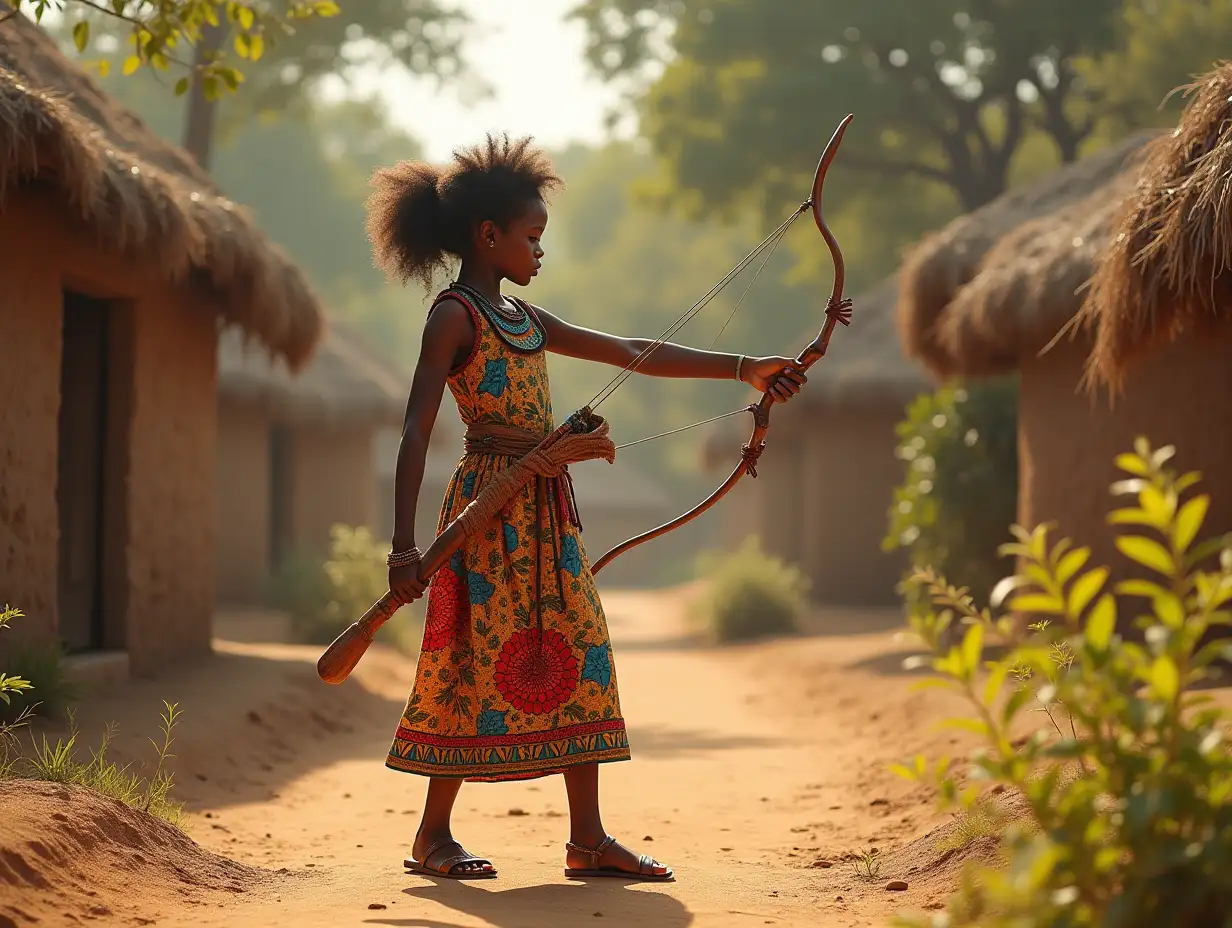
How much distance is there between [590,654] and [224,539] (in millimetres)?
10631

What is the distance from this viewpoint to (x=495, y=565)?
3969 mm

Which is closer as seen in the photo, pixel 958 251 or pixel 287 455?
pixel 958 251

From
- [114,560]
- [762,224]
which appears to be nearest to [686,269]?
[762,224]

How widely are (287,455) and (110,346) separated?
8113mm

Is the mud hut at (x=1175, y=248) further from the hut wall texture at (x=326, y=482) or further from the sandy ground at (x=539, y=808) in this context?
the hut wall texture at (x=326, y=482)

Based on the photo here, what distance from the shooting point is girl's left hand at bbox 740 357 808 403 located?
4.04m

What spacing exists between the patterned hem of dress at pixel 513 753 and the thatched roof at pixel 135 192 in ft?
9.92

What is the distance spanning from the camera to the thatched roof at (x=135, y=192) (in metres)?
5.64

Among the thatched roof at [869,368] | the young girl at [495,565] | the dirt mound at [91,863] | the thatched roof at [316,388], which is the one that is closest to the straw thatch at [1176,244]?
the young girl at [495,565]

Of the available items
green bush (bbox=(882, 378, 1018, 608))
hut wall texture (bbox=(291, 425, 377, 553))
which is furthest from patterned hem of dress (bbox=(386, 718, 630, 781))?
hut wall texture (bbox=(291, 425, 377, 553))

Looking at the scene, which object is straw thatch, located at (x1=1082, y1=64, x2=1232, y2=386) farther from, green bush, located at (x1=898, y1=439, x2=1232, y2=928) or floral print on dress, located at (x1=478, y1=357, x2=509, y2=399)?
green bush, located at (x1=898, y1=439, x2=1232, y2=928)

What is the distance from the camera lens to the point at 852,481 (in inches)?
601

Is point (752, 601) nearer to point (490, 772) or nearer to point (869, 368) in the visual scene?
point (869, 368)

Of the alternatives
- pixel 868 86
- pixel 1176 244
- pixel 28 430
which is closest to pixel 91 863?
pixel 28 430
